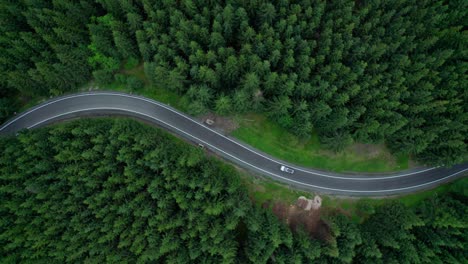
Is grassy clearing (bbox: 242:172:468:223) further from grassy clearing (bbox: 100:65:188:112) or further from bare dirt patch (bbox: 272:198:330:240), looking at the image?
grassy clearing (bbox: 100:65:188:112)

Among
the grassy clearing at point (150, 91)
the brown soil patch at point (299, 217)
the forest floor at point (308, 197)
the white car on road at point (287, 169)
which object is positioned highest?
the grassy clearing at point (150, 91)

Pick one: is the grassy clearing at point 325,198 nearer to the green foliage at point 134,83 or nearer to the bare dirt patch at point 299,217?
the bare dirt patch at point 299,217

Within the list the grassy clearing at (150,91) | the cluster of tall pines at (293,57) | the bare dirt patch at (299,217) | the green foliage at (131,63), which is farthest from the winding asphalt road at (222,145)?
the green foliage at (131,63)

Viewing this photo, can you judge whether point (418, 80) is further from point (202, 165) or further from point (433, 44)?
point (202, 165)

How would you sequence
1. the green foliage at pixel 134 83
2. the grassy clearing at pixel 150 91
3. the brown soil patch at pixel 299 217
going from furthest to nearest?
A: the grassy clearing at pixel 150 91
the green foliage at pixel 134 83
the brown soil patch at pixel 299 217

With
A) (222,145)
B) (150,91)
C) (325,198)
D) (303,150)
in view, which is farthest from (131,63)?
(325,198)

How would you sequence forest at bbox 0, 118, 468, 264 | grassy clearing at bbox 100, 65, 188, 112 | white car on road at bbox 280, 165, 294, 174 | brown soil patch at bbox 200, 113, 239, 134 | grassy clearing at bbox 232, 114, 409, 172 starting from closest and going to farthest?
forest at bbox 0, 118, 468, 264
grassy clearing at bbox 232, 114, 409, 172
white car on road at bbox 280, 165, 294, 174
brown soil patch at bbox 200, 113, 239, 134
grassy clearing at bbox 100, 65, 188, 112

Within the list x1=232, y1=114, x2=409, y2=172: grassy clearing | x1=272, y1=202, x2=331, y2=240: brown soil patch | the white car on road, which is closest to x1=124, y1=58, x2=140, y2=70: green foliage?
x1=232, y1=114, x2=409, y2=172: grassy clearing

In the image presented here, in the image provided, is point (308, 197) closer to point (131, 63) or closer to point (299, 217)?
point (299, 217)
